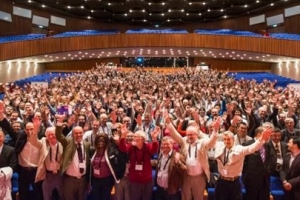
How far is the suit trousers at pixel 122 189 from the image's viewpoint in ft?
13.5

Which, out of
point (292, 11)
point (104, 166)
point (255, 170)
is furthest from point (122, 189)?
point (292, 11)

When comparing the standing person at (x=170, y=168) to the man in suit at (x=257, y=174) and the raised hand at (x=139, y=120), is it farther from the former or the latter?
the raised hand at (x=139, y=120)

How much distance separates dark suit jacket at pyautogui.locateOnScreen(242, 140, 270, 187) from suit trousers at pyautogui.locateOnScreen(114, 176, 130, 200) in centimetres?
128

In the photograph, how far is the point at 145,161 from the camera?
13.1ft

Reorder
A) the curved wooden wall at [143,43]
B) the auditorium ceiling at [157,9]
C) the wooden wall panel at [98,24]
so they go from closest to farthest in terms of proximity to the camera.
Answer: the curved wooden wall at [143,43] < the wooden wall panel at [98,24] < the auditorium ceiling at [157,9]

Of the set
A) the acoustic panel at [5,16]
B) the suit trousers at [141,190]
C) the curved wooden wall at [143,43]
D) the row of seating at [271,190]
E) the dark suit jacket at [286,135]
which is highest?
the acoustic panel at [5,16]

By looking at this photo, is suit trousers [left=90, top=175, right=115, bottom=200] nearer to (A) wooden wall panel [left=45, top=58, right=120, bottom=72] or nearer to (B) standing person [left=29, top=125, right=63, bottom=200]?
(B) standing person [left=29, top=125, right=63, bottom=200]

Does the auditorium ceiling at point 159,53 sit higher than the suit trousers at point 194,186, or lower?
higher

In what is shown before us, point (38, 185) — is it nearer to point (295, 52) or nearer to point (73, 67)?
point (295, 52)

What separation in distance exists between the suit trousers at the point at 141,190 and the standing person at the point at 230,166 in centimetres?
70

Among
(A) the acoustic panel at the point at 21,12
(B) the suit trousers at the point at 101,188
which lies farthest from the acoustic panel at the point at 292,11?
(B) the suit trousers at the point at 101,188

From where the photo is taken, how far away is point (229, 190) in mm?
3908

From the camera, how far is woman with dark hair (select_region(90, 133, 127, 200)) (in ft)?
13.2

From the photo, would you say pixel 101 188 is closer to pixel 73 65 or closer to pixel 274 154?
pixel 274 154
